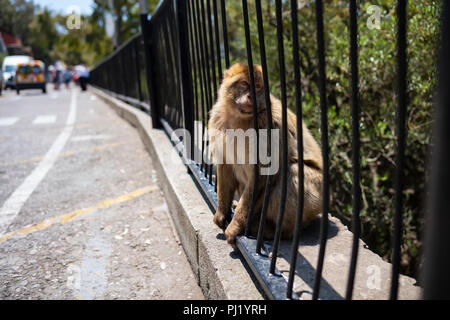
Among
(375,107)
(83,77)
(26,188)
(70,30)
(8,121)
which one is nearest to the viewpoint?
(26,188)

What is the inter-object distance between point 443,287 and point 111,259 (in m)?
2.17

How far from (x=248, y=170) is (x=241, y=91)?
45 cm

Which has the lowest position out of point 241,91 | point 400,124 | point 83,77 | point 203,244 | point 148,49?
point 203,244

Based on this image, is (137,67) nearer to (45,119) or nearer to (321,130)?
(45,119)

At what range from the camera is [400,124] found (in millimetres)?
981

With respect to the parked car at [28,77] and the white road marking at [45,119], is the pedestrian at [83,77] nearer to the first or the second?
the parked car at [28,77]

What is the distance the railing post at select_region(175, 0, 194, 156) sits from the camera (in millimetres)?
3213

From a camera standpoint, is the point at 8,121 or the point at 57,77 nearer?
the point at 8,121

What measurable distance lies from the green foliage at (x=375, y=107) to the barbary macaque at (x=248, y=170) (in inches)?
64.1

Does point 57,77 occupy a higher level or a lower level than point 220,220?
higher

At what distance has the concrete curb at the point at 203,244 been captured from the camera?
1.67 m

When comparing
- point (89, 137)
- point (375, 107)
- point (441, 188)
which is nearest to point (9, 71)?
point (89, 137)

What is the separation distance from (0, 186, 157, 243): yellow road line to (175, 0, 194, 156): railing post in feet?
2.82

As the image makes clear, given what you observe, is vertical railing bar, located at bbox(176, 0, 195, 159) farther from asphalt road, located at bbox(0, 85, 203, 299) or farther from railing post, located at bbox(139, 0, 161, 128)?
railing post, located at bbox(139, 0, 161, 128)
